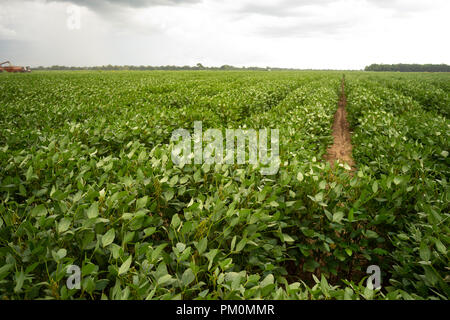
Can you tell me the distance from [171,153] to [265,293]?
5.12 feet

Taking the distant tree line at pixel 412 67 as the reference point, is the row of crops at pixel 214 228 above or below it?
below

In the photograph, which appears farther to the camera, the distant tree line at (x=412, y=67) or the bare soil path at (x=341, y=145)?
the distant tree line at (x=412, y=67)

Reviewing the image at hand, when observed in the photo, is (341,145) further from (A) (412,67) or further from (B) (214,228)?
(A) (412,67)

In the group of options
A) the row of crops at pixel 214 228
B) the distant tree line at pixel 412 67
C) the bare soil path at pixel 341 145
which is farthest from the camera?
the distant tree line at pixel 412 67

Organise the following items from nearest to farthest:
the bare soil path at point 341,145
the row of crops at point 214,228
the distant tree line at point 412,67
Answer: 1. the row of crops at point 214,228
2. the bare soil path at point 341,145
3. the distant tree line at point 412,67

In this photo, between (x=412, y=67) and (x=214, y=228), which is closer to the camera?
(x=214, y=228)

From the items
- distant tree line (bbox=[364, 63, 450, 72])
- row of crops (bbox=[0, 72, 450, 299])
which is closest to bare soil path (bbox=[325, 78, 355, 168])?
row of crops (bbox=[0, 72, 450, 299])

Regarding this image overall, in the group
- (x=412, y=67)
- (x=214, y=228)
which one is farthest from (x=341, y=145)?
(x=412, y=67)

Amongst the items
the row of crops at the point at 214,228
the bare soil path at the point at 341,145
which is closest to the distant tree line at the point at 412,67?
the bare soil path at the point at 341,145

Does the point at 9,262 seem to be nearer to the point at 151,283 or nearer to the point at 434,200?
the point at 151,283

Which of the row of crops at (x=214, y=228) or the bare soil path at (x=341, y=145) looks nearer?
the row of crops at (x=214, y=228)

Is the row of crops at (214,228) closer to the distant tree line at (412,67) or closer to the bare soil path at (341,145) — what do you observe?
the bare soil path at (341,145)

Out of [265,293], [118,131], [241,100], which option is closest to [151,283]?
[265,293]

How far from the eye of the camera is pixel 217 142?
9.23 ft
